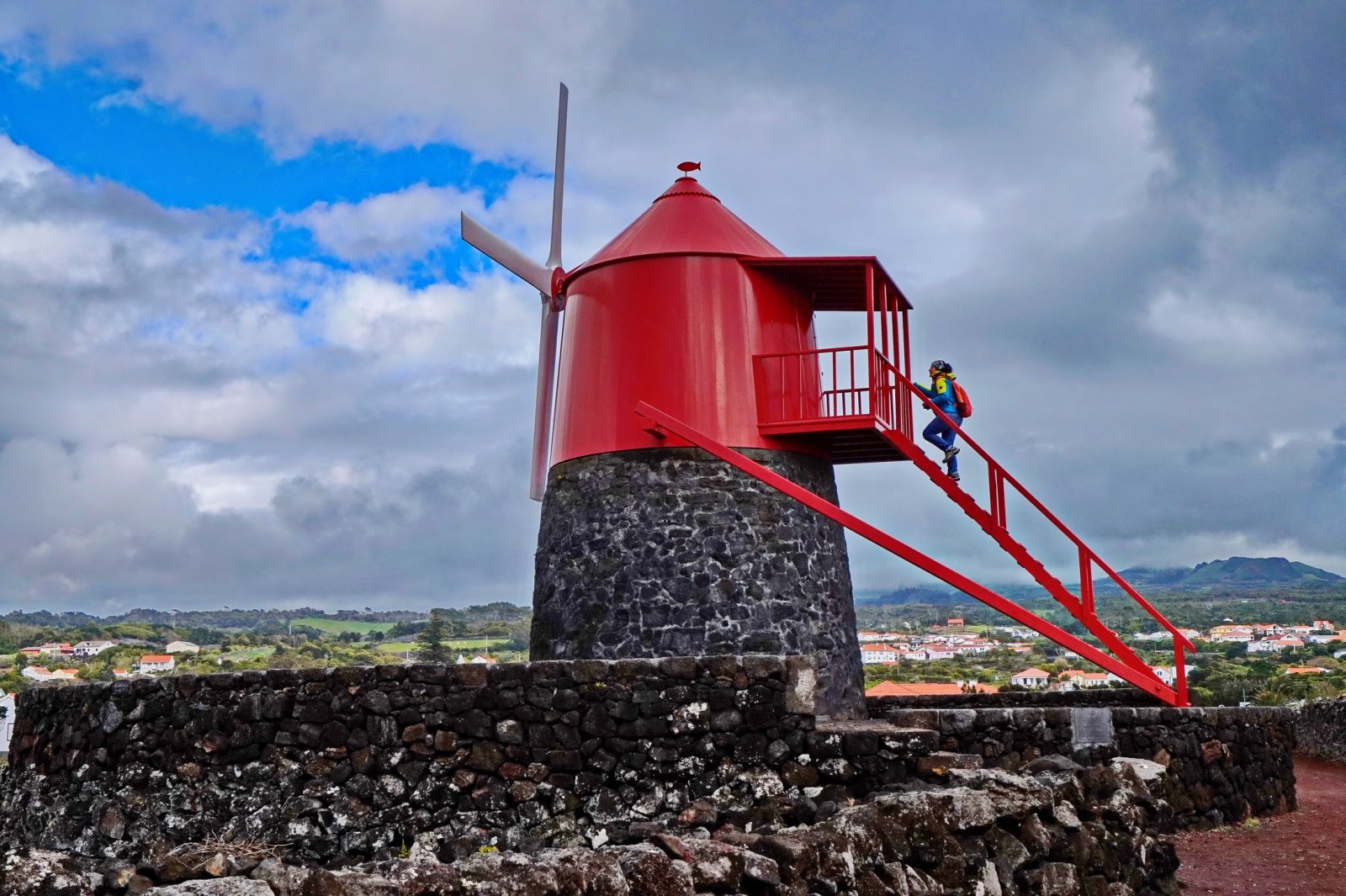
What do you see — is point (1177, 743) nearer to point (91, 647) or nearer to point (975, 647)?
point (91, 647)

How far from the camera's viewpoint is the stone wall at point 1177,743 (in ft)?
33.7

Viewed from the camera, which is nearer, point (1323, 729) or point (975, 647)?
point (1323, 729)

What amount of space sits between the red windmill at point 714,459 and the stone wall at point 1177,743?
0.85 metres

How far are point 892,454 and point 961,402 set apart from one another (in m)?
1.00

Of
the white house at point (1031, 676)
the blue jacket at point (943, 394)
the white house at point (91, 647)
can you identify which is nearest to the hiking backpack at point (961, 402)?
the blue jacket at point (943, 394)

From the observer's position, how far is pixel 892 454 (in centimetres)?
1457

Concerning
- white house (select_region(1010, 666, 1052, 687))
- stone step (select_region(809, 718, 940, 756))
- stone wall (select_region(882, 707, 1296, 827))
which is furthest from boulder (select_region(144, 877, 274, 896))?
white house (select_region(1010, 666, 1052, 687))

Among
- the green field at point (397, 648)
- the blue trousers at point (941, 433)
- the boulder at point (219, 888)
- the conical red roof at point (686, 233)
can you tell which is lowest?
the green field at point (397, 648)

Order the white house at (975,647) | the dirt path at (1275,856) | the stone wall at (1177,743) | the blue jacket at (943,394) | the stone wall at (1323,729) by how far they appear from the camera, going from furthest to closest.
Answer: the white house at (975,647) < the stone wall at (1323,729) < the blue jacket at (943,394) < the stone wall at (1177,743) < the dirt path at (1275,856)

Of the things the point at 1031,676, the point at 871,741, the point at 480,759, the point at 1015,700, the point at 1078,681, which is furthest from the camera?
the point at 1031,676

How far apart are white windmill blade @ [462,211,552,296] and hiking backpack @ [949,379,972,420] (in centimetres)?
560

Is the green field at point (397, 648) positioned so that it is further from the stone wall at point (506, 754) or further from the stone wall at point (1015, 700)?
the stone wall at point (506, 754)

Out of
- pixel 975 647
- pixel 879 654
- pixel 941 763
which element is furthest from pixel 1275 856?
pixel 975 647

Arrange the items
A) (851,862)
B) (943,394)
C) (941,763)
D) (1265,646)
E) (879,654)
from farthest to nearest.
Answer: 1. (1265,646)
2. (879,654)
3. (943,394)
4. (941,763)
5. (851,862)
